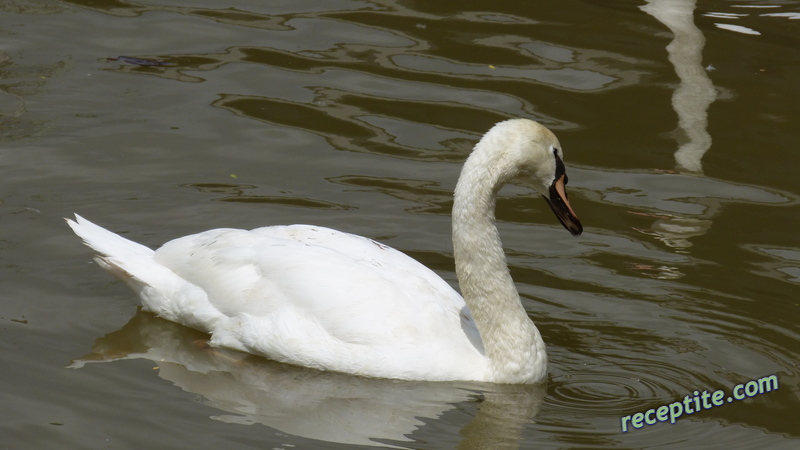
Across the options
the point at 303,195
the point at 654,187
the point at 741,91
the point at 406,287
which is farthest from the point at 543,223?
the point at 741,91

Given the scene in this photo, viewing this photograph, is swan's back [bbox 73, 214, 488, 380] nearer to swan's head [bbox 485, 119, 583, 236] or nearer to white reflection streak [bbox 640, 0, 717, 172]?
swan's head [bbox 485, 119, 583, 236]

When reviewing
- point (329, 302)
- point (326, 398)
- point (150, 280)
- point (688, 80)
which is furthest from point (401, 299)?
point (688, 80)

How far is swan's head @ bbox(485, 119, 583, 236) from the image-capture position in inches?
253

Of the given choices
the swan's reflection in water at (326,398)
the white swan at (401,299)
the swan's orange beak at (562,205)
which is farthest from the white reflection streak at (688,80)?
the swan's reflection in water at (326,398)

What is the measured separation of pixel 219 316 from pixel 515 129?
1993 mm

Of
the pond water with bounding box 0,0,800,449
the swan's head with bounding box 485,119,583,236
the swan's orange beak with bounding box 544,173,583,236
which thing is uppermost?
the swan's head with bounding box 485,119,583,236

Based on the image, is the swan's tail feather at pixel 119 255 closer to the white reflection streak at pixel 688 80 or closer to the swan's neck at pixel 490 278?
the swan's neck at pixel 490 278

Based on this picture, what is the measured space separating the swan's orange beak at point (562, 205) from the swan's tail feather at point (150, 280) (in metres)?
2.04

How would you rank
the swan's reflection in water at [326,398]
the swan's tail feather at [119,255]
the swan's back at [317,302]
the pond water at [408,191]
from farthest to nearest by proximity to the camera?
the swan's tail feather at [119,255] < the swan's back at [317,302] < the pond water at [408,191] < the swan's reflection in water at [326,398]

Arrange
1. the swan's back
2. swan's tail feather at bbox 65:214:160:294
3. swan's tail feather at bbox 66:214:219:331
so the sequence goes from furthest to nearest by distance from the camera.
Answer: swan's tail feather at bbox 65:214:160:294 → swan's tail feather at bbox 66:214:219:331 → the swan's back

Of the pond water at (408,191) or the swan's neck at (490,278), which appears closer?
the pond water at (408,191)

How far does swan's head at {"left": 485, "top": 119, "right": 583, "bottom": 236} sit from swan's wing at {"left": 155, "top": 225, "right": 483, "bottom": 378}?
0.82m

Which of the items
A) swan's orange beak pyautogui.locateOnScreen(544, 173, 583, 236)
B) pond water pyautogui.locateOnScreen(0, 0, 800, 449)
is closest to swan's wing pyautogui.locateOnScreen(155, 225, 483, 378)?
pond water pyautogui.locateOnScreen(0, 0, 800, 449)

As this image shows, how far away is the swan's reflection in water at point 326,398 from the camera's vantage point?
6.07 m
